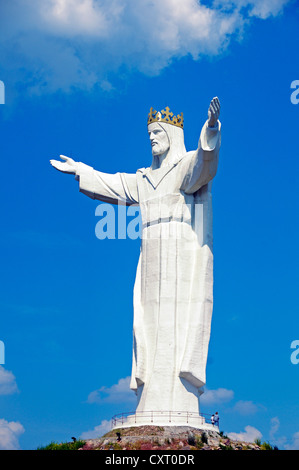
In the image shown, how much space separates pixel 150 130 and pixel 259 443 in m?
10.4

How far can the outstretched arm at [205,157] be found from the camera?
83.0 ft

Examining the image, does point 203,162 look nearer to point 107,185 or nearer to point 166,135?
point 166,135

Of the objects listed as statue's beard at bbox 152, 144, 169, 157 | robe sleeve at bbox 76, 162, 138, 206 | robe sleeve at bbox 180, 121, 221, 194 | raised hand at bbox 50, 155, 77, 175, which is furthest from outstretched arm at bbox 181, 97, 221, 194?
raised hand at bbox 50, 155, 77, 175

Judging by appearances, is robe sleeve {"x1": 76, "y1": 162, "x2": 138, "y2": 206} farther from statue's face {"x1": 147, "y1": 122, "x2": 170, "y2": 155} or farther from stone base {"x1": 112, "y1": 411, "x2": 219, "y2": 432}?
stone base {"x1": 112, "y1": 411, "x2": 219, "y2": 432}

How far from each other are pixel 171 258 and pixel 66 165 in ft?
16.6

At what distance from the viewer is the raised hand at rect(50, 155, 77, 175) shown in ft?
94.9

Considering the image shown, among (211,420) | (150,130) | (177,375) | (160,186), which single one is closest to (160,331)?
(177,375)

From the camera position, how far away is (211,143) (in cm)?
2578
